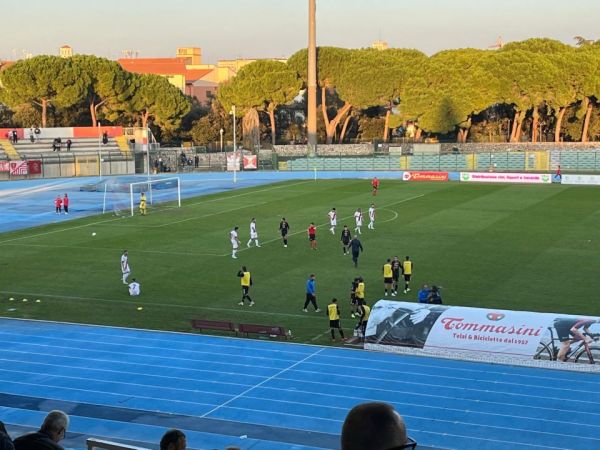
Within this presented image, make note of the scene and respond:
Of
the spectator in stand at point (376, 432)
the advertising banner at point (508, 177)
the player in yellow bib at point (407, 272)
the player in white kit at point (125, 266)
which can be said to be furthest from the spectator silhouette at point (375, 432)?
the advertising banner at point (508, 177)

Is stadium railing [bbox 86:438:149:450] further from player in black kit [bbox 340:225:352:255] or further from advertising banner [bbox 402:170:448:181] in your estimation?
advertising banner [bbox 402:170:448:181]

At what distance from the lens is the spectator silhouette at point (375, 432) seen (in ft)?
10.7

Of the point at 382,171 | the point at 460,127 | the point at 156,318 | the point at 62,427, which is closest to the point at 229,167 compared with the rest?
the point at 382,171

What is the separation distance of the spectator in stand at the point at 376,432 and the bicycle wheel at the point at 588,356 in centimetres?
1764

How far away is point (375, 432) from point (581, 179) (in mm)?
66299

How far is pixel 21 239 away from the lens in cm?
4191

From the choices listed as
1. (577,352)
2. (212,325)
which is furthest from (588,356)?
(212,325)

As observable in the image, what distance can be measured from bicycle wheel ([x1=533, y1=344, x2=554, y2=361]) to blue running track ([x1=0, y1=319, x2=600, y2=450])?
0.32 m

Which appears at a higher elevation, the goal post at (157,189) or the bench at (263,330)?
the goal post at (157,189)

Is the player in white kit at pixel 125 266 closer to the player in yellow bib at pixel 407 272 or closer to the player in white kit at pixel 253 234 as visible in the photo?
the player in white kit at pixel 253 234

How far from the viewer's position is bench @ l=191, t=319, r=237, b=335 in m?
23.3

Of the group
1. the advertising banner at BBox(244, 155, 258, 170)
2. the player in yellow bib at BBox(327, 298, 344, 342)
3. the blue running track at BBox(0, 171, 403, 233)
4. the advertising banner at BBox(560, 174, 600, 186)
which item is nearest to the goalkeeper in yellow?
the blue running track at BBox(0, 171, 403, 233)

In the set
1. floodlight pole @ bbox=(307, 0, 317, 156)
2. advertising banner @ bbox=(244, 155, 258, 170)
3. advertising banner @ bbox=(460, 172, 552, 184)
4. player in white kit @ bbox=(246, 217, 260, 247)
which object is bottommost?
player in white kit @ bbox=(246, 217, 260, 247)

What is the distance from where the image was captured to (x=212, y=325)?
77.3 feet
